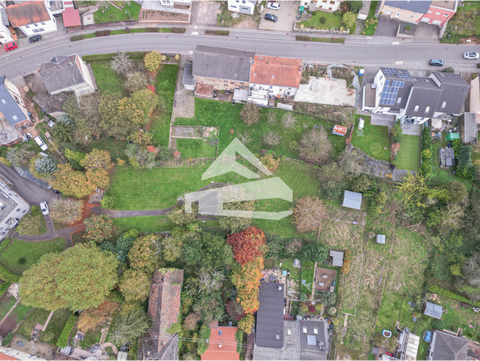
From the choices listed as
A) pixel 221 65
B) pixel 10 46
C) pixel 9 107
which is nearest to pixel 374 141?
pixel 221 65

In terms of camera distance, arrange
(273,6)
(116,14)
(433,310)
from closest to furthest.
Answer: (433,310) < (273,6) < (116,14)

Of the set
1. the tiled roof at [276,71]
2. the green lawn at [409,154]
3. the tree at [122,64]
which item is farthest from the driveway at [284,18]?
the green lawn at [409,154]

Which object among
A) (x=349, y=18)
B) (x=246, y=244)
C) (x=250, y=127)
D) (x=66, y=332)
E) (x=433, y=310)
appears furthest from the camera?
(x=250, y=127)

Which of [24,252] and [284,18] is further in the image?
[284,18]

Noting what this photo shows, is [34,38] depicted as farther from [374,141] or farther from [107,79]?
[374,141]

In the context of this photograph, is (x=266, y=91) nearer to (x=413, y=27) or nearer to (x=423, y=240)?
(x=413, y=27)

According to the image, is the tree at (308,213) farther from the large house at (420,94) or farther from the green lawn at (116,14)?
the green lawn at (116,14)
